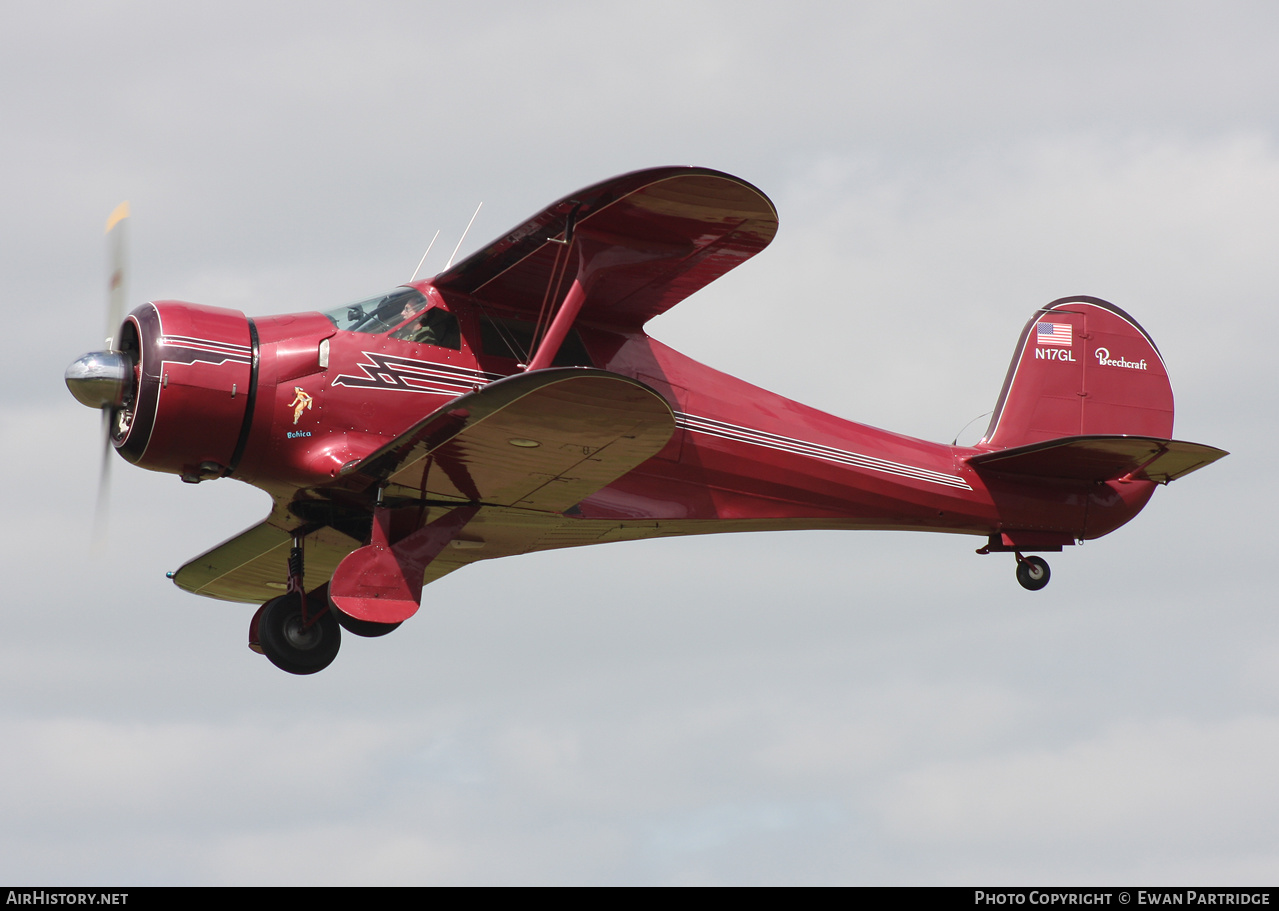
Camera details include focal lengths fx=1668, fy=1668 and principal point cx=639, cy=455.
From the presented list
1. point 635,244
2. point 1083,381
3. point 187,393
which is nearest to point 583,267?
point 635,244

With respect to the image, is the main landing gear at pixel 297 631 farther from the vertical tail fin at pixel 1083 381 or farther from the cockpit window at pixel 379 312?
the vertical tail fin at pixel 1083 381

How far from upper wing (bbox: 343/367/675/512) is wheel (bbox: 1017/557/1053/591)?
4.77m

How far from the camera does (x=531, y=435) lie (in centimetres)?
1194

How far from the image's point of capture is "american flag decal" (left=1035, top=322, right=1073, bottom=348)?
1675 cm

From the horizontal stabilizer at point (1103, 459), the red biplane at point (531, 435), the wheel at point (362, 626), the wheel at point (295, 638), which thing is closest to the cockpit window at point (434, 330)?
the red biplane at point (531, 435)

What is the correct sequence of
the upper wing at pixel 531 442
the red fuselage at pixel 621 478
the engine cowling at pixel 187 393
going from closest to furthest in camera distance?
1. the upper wing at pixel 531 442
2. the engine cowling at pixel 187 393
3. the red fuselage at pixel 621 478

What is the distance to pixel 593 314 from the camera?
1383 centimetres

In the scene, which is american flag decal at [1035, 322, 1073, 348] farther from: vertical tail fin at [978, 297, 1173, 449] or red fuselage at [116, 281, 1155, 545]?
red fuselage at [116, 281, 1155, 545]

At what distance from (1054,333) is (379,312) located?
23.5 ft

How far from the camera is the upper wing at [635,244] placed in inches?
470

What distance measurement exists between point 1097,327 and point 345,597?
833cm

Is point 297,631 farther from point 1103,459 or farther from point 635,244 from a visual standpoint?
point 1103,459

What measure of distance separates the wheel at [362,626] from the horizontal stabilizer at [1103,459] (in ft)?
19.2

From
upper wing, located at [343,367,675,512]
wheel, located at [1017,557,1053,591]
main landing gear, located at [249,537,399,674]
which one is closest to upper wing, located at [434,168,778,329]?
upper wing, located at [343,367,675,512]
